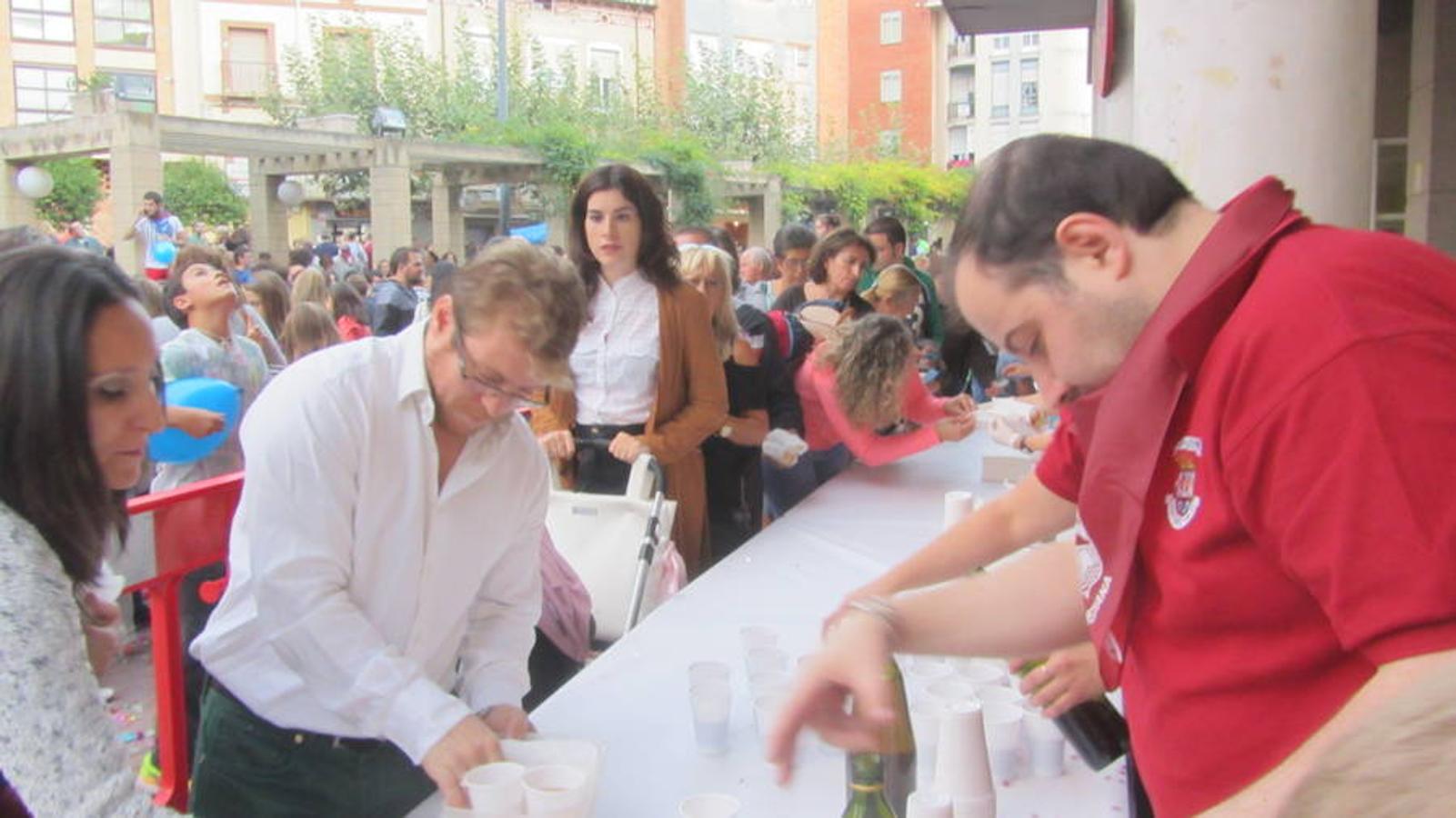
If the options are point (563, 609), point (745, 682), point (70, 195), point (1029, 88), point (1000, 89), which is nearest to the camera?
point (745, 682)

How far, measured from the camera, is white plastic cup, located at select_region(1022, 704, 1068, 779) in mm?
1843

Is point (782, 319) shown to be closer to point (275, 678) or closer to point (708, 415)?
point (708, 415)

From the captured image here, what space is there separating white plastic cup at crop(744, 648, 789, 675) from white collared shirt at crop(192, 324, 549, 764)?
39 centimetres

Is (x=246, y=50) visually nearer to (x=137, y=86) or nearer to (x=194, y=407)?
(x=137, y=86)

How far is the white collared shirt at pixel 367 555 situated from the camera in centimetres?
184

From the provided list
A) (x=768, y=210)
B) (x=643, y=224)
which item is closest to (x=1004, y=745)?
(x=643, y=224)

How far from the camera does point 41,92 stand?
35375 mm

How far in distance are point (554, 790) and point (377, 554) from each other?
0.55 metres

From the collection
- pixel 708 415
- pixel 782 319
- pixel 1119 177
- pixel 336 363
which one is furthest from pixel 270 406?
pixel 782 319

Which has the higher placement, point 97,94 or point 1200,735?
point 97,94

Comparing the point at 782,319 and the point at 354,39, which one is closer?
the point at 782,319

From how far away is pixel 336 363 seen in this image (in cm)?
192

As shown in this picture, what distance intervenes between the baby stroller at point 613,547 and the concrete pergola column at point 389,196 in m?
14.8

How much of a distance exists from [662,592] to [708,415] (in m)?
0.66
